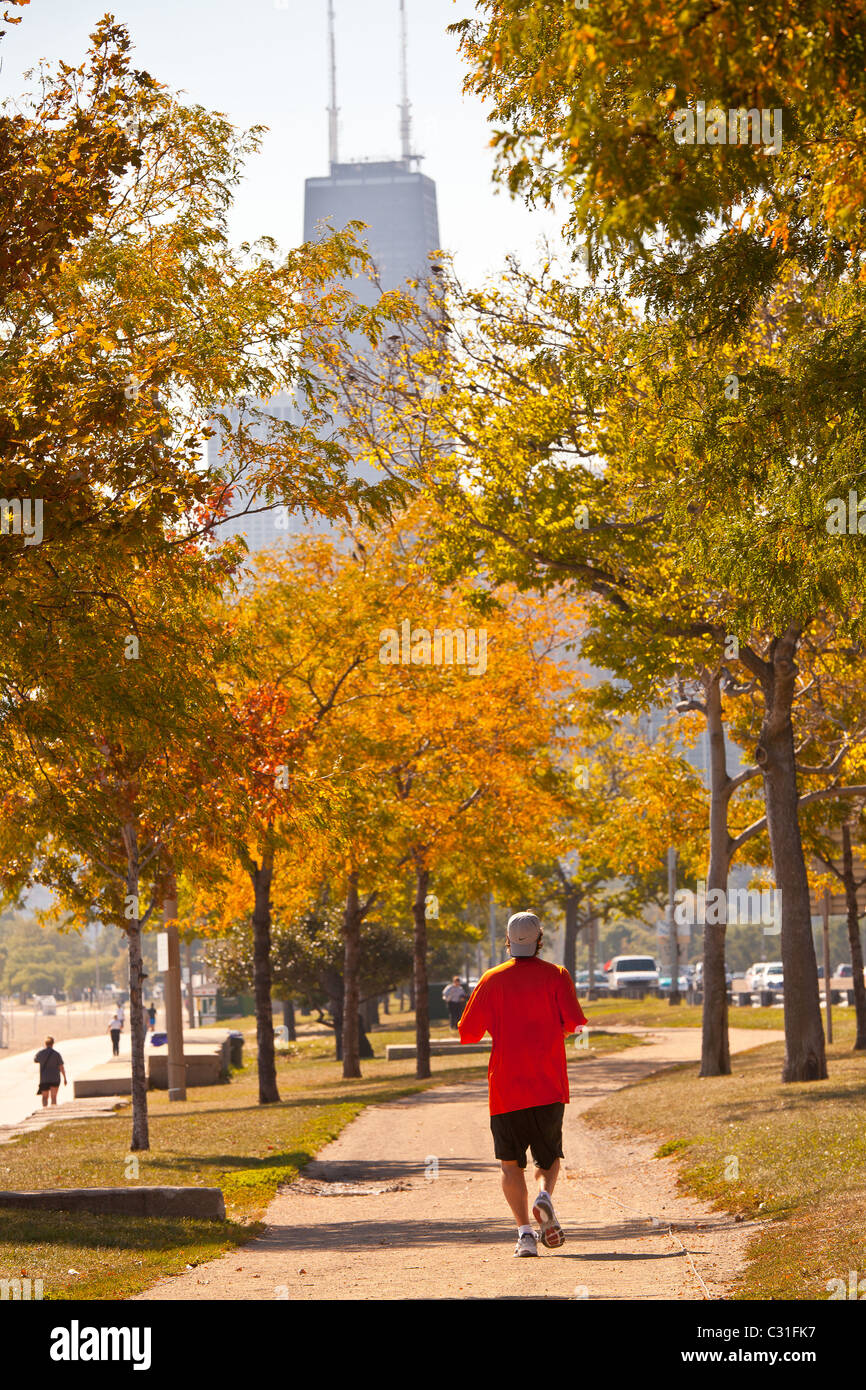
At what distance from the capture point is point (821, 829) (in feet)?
93.9

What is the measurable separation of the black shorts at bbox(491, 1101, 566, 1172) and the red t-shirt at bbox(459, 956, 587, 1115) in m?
0.05

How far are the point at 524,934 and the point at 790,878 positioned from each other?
11.3 m

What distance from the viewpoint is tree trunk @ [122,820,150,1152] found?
57.6ft

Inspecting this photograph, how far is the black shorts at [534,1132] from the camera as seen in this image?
866cm

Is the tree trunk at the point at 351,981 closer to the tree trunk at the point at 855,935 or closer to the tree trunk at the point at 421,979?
the tree trunk at the point at 421,979

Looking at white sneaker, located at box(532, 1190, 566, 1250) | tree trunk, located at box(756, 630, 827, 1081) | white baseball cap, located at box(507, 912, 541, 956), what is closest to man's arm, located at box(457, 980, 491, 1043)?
white baseball cap, located at box(507, 912, 541, 956)

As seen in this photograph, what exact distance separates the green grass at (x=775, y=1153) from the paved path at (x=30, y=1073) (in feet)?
47.8

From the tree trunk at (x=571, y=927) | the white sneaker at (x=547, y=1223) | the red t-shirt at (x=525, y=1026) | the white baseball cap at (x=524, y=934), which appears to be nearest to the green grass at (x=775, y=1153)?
the white sneaker at (x=547, y=1223)

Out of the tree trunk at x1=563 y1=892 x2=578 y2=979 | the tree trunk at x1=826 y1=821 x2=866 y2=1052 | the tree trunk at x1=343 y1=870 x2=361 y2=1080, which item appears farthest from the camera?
the tree trunk at x1=563 y1=892 x2=578 y2=979

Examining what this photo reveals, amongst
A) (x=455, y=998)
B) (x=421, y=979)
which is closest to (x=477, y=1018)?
(x=421, y=979)

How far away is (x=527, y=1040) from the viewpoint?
8625mm

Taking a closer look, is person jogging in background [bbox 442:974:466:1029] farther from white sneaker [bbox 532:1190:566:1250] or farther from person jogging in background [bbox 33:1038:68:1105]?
white sneaker [bbox 532:1190:566:1250]

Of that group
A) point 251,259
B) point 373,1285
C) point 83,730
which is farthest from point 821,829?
point 373,1285
